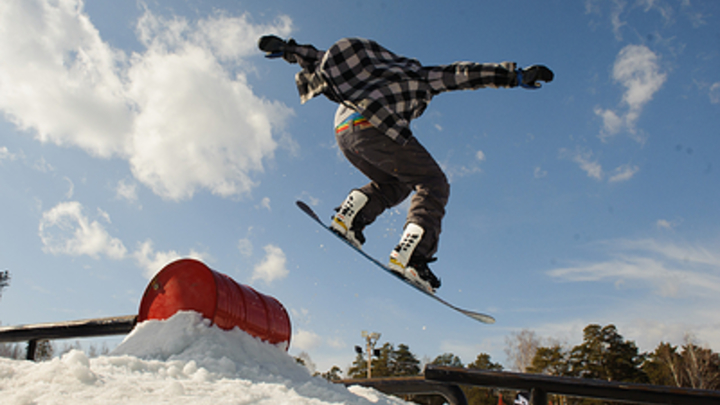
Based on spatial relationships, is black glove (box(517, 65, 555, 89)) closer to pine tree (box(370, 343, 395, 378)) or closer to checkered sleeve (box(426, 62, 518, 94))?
checkered sleeve (box(426, 62, 518, 94))

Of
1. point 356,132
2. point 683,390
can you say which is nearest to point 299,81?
point 356,132

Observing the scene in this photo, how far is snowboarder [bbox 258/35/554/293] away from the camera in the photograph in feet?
11.9

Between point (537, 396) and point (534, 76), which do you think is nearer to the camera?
point (537, 396)

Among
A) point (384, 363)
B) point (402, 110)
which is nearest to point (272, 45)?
point (402, 110)

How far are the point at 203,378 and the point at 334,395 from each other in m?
0.67


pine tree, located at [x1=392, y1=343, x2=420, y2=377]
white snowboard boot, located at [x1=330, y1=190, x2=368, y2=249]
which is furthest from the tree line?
white snowboard boot, located at [x1=330, y1=190, x2=368, y2=249]

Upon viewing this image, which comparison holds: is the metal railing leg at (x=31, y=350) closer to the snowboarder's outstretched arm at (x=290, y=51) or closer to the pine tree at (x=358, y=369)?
the snowboarder's outstretched arm at (x=290, y=51)

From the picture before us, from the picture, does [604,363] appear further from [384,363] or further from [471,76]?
[471,76]

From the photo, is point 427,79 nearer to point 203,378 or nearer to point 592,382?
point 592,382

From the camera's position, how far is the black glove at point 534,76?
3383mm

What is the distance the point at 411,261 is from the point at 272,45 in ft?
8.05

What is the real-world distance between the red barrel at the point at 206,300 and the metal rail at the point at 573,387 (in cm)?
Answer: 132

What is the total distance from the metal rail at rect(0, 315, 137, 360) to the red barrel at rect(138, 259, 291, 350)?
567 mm

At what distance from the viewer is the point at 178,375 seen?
2.14 metres
